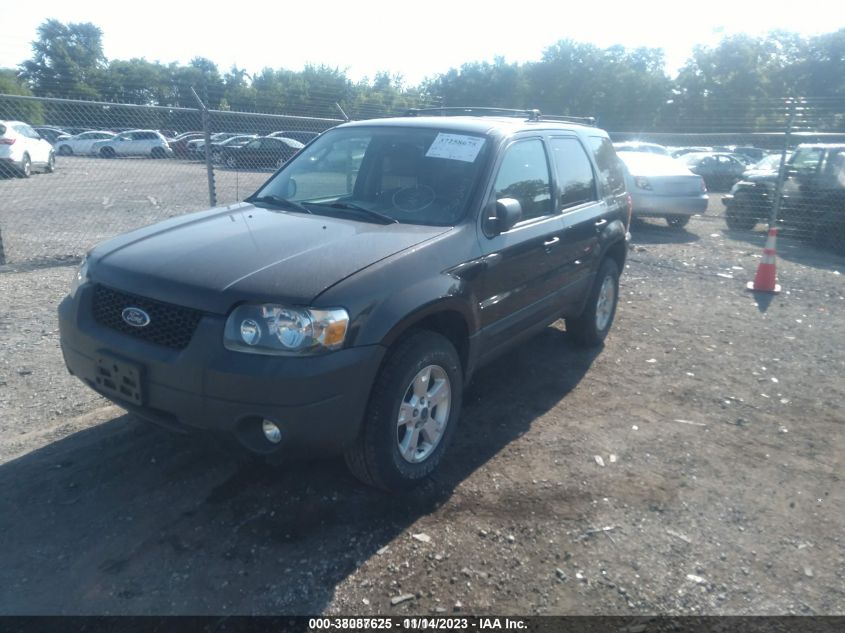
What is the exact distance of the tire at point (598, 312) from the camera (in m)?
5.82

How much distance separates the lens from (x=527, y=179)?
182 inches

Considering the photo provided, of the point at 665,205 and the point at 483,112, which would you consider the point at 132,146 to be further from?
the point at 483,112

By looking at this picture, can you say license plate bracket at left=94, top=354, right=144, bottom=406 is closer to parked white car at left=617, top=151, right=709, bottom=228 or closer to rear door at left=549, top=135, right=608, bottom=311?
rear door at left=549, top=135, right=608, bottom=311

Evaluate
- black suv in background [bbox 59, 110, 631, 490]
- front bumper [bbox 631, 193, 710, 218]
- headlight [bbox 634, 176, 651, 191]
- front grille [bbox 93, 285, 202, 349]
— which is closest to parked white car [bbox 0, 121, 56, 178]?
headlight [bbox 634, 176, 651, 191]

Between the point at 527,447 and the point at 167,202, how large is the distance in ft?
38.8

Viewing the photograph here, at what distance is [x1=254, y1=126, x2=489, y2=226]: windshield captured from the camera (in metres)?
4.08

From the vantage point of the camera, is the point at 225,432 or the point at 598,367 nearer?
the point at 225,432

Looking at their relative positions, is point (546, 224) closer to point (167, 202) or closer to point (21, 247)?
point (21, 247)

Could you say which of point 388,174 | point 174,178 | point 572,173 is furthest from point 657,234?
point 174,178

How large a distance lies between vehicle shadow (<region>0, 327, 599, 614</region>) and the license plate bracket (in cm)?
57

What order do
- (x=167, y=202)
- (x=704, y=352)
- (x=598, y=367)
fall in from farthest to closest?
(x=167, y=202) < (x=704, y=352) < (x=598, y=367)

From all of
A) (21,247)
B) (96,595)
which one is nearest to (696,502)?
(96,595)

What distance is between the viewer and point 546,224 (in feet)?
15.4

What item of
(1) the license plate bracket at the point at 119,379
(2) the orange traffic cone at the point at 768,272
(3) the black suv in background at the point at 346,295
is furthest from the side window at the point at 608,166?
(1) the license plate bracket at the point at 119,379
